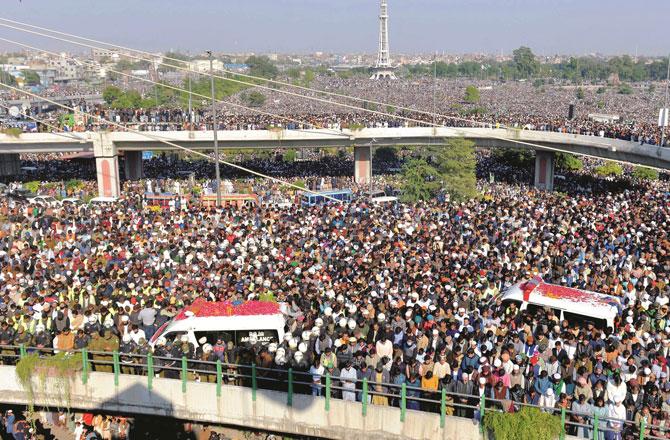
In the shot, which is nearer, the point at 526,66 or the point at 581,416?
the point at 581,416

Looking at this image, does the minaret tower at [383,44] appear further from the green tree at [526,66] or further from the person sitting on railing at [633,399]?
the person sitting on railing at [633,399]

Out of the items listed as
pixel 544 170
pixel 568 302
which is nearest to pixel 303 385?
pixel 568 302

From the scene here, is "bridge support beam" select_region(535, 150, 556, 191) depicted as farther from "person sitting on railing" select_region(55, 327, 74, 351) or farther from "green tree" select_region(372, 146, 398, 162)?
"person sitting on railing" select_region(55, 327, 74, 351)

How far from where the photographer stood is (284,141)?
37906 millimetres

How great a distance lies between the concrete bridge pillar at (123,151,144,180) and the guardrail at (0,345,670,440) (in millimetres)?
29992

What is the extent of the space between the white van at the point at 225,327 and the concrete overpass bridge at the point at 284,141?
23.1 metres

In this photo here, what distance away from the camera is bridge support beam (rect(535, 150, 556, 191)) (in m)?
38.0

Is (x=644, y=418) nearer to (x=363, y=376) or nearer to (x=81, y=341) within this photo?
(x=363, y=376)

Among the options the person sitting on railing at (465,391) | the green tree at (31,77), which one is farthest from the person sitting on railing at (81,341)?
the green tree at (31,77)

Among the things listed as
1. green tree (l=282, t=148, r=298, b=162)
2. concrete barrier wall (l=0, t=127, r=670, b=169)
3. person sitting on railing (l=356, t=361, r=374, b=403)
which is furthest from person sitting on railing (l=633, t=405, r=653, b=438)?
green tree (l=282, t=148, r=298, b=162)

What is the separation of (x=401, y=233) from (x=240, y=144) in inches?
811

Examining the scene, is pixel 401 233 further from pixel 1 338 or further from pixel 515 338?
pixel 1 338

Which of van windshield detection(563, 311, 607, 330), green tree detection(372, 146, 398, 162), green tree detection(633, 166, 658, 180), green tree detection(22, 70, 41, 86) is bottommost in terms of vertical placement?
green tree detection(633, 166, 658, 180)

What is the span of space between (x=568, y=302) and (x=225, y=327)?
5.83m
